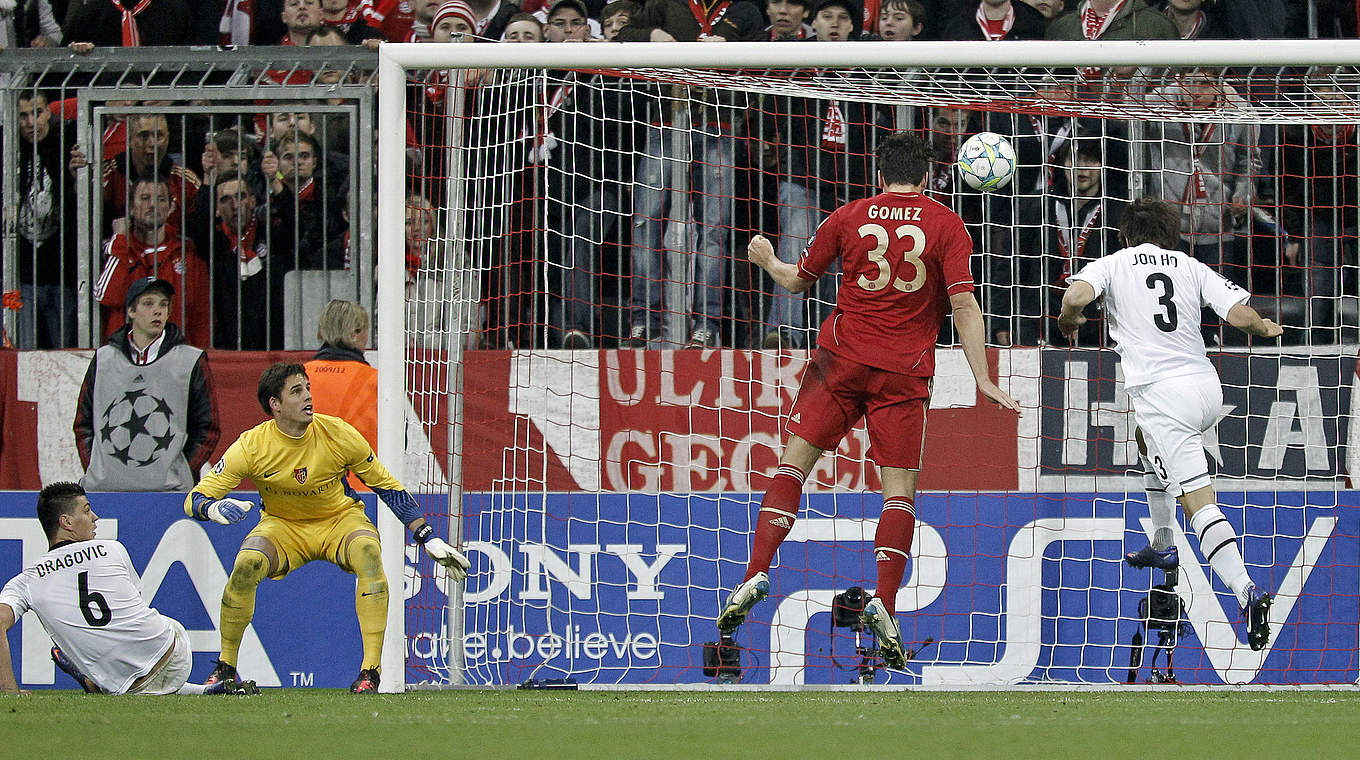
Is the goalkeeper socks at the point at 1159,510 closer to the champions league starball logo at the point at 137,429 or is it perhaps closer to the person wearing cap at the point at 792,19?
the person wearing cap at the point at 792,19

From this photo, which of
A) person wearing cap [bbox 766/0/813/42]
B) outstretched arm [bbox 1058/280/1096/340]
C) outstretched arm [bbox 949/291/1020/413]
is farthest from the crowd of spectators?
outstretched arm [bbox 949/291/1020/413]

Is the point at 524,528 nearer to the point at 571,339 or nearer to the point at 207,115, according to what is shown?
the point at 571,339

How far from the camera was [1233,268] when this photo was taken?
25.7 ft

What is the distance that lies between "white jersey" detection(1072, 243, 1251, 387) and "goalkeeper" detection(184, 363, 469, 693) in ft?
9.72

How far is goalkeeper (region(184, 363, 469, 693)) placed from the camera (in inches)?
247

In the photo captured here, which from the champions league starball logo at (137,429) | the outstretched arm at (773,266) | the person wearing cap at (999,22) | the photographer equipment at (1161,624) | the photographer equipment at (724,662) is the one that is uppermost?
the person wearing cap at (999,22)

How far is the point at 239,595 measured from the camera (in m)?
6.43

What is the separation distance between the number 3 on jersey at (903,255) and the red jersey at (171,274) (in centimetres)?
370

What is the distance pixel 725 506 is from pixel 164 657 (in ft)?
8.65

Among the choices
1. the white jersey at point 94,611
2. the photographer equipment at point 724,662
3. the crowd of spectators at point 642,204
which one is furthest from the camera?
the crowd of spectators at point 642,204

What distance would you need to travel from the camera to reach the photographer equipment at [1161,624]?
22.8 ft

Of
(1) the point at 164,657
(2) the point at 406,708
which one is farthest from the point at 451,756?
(1) the point at 164,657

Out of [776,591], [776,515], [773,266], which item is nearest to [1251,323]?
[773,266]

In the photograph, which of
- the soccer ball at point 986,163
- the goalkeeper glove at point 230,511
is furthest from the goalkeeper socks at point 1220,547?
the goalkeeper glove at point 230,511
